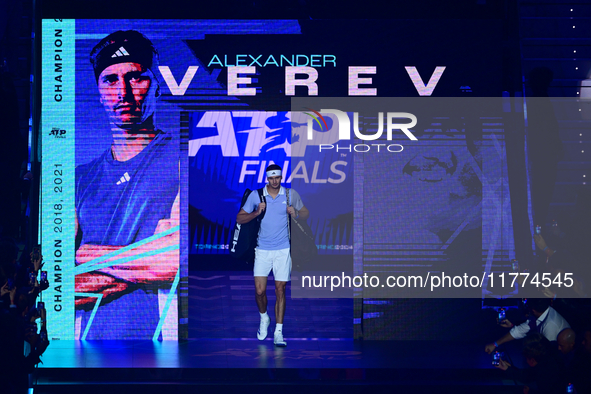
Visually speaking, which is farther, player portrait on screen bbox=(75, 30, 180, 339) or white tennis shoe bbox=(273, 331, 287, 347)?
player portrait on screen bbox=(75, 30, 180, 339)

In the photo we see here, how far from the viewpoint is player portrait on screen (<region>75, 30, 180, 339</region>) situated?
7.09m

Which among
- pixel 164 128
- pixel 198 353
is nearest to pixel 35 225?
pixel 164 128

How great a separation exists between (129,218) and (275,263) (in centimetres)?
183

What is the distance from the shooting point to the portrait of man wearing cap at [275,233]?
6816 millimetres

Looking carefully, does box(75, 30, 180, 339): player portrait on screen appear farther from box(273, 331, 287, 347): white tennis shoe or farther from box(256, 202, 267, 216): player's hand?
box(273, 331, 287, 347): white tennis shoe

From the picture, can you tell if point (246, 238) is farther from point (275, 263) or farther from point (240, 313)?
point (240, 313)

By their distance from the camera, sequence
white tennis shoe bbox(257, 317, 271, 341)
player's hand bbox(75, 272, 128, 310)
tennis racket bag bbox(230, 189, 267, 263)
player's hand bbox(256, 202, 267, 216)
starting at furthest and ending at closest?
player's hand bbox(75, 272, 128, 310), white tennis shoe bbox(257, 317, 271, 341), tennis racket bag bbox(230, 189, 267, 263), player's hand bbox(256, 202, 267, 216)

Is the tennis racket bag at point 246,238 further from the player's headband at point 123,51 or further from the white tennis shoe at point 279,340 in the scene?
the player's headband at point 123,51

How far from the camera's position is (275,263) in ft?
22.5

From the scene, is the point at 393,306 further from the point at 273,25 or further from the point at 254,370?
the point at 273,25

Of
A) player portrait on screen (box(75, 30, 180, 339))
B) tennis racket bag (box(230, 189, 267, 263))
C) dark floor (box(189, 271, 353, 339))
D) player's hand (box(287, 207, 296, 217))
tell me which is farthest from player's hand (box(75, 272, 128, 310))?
player's hand (box(287, 207, 296, 217))

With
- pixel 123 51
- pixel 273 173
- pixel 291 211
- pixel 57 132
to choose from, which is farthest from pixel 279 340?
pixel 123 51

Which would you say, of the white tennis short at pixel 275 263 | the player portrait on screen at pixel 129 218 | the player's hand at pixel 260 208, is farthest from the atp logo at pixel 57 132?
the white tennis short at pixel 275 263

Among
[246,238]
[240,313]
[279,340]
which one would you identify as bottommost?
[279,340]
